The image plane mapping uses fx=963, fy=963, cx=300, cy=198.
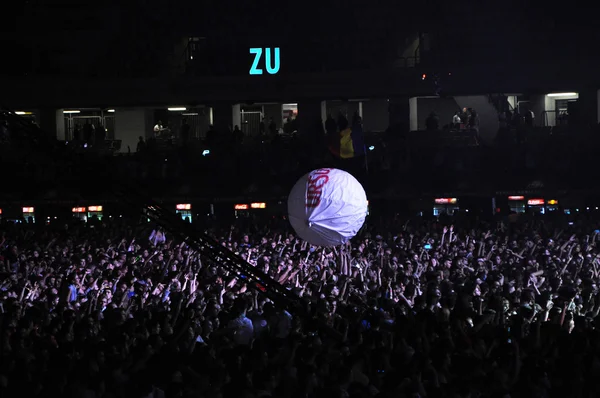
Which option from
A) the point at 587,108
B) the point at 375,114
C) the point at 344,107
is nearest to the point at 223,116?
the point at 344,107

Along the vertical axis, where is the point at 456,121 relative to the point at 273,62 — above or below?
below

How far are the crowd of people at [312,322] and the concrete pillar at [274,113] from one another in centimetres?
1748

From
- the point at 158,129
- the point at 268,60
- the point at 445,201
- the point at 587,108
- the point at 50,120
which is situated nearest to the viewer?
the point at 445,201

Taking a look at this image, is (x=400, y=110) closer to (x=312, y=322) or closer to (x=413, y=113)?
(x=413, y=113)

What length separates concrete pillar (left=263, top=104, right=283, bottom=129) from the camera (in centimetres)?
3903

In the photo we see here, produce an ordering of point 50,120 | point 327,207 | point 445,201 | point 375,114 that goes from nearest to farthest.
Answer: point 327,207, point 445,201, point 50,120, point 375,114

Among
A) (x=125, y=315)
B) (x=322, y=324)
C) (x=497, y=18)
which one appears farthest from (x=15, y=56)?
(x=322, y=324)

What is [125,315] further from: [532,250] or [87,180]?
[532,250]

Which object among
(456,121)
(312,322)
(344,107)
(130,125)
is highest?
(344,107)

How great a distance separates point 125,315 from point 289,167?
1987 cm

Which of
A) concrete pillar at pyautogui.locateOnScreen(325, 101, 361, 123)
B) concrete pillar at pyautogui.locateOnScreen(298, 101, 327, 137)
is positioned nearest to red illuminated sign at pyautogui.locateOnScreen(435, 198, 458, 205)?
concrete pillar at pyautogui.locateOnScreen(298, 101, 327, 137)

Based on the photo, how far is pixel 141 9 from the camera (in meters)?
36.1

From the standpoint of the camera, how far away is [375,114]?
38.7 metres

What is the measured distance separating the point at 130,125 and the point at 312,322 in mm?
29452
